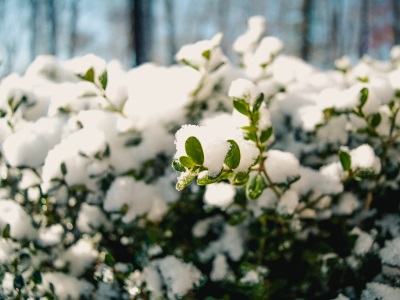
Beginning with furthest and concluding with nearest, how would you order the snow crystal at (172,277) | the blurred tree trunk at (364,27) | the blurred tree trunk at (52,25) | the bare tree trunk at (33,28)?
1. the blurred tree trunk at (364,27)
2. the bare tree trunk at (33,28)
3. the blurred tree trunk at (52,25)
4. the snow crystal at (172,277)

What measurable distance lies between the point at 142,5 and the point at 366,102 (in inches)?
209

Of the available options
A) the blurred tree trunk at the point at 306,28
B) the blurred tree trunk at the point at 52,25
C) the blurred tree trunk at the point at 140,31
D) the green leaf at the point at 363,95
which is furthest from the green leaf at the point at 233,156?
the blurred tree trunk at the point at 52,25

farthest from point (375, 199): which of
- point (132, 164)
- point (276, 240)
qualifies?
point (132, 164)

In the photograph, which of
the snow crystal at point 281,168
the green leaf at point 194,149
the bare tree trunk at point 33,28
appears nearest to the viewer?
the green leaf at point 194,149

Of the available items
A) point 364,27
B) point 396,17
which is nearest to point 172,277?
point 396,17

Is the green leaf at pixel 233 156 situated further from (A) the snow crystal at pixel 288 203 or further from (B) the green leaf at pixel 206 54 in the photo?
(B) the green leaf at pixel 206 54

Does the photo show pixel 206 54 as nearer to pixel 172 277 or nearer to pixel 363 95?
pixel 363 95

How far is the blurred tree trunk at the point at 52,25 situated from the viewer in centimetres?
Answer: 1389

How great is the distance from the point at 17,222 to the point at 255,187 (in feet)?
2.37

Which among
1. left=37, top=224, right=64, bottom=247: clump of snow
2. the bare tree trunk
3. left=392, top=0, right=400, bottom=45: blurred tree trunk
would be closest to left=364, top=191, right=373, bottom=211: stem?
left=37, top=224, right=64, bottom=247: clump of snow

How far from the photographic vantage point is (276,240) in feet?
3.72

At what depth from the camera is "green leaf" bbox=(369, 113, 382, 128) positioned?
1024 millimetres

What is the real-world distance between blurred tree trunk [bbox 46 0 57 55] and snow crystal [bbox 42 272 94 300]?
1409cm

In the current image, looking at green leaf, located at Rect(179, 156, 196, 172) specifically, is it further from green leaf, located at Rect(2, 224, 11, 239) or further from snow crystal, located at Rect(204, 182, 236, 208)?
green leaf, located at Rect(2, 224, 11, 239)
